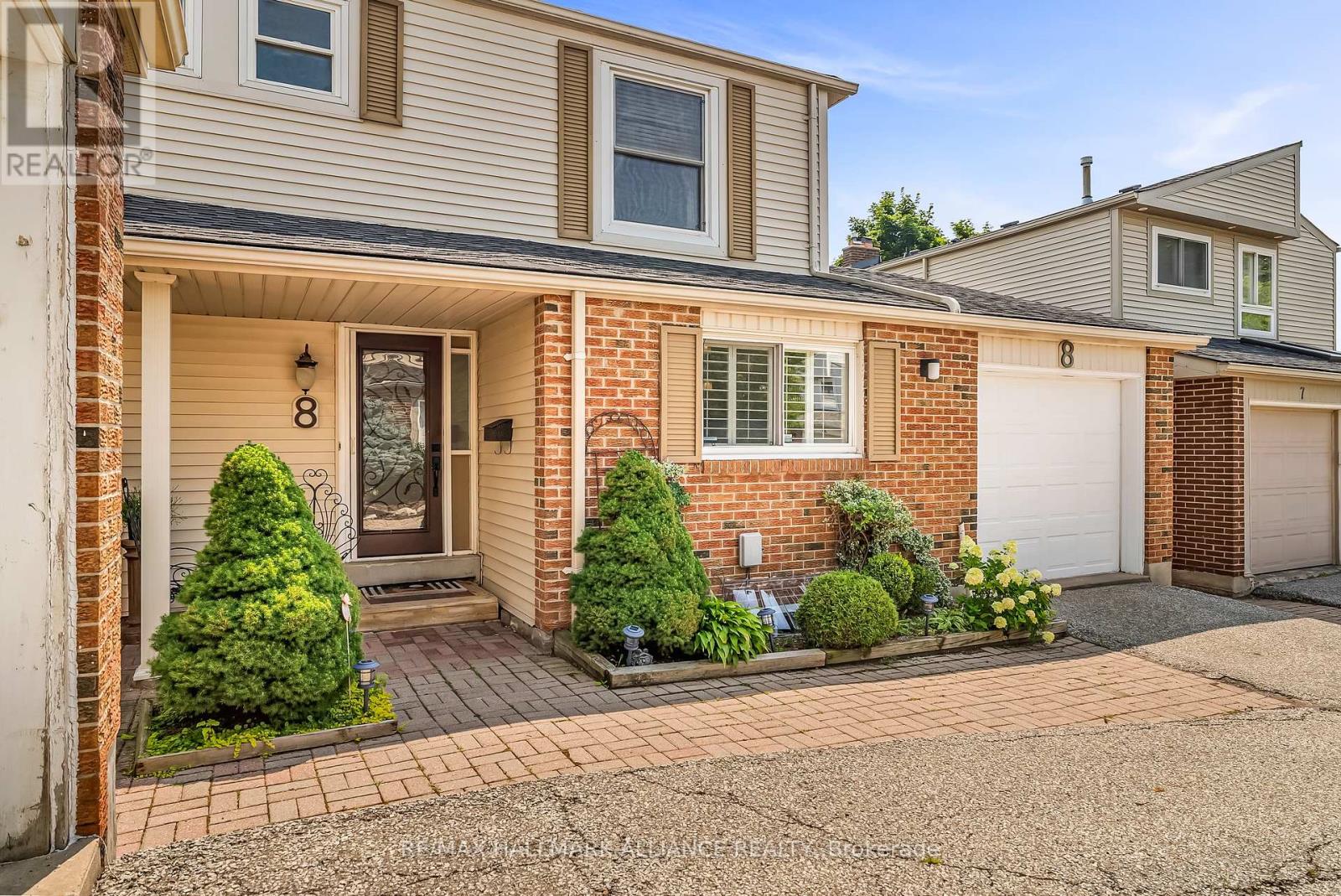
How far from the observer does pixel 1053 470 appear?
28.5 ft

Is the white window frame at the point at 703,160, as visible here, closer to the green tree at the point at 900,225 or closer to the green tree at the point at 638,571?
the green tree at the point at 638,571

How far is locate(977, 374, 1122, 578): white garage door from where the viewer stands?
27.3 feet

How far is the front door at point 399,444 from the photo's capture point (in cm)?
758

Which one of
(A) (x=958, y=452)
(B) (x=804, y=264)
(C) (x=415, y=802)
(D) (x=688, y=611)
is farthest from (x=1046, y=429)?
(C) (x=415, y=802)

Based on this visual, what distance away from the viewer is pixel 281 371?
23.8 feet

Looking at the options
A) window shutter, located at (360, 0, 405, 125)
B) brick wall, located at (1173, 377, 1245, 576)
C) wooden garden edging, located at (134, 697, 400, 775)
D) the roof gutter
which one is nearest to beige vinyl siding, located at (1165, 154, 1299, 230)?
brick wall, located at (1173, 377, 1245, 576)

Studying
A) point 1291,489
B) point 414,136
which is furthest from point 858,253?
point 414,136

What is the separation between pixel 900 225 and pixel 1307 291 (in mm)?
21005

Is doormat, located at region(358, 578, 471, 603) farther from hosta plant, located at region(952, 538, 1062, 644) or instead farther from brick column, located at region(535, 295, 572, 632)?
hosta plant, located at region(952, 538, 1062, 644)

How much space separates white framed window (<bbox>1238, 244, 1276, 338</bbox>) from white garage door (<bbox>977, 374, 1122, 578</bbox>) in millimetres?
6382

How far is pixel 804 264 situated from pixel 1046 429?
3.14m

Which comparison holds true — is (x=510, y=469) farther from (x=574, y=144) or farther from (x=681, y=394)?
(x=574, y=144)

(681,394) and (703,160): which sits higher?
(703,160)

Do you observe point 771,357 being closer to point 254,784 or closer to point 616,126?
point 616,126
